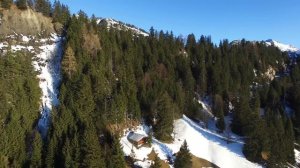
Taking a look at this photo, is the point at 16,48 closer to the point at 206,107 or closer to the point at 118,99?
the point at 118,99

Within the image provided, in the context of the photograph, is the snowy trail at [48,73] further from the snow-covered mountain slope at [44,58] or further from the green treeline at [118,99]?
the green treeline at [118,99]

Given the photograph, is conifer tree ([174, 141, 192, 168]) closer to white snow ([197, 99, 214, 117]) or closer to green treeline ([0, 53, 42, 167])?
green treeline ([0, 53, 42, 167])

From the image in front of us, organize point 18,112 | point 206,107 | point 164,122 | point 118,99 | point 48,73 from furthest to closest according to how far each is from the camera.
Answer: point 206,107 < point 48,73 < point 164,122 < point 118,99 < point 18,112

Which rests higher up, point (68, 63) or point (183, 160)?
point (68, 63)

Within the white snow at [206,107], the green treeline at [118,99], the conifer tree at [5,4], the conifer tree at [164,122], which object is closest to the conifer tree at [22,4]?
the conifer tree at [5,4]

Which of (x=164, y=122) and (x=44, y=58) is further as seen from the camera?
(x=44, y=58)

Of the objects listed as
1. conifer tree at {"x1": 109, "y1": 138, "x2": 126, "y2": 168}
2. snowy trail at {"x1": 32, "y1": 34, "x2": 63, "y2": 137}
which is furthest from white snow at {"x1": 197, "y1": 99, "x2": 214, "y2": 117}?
conifer tree at {"x1": 109, "y1": 138, "x2": 126, "y2": 168}

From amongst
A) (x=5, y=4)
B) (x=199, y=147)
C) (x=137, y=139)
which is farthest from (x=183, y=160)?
(x=5, y=4)
